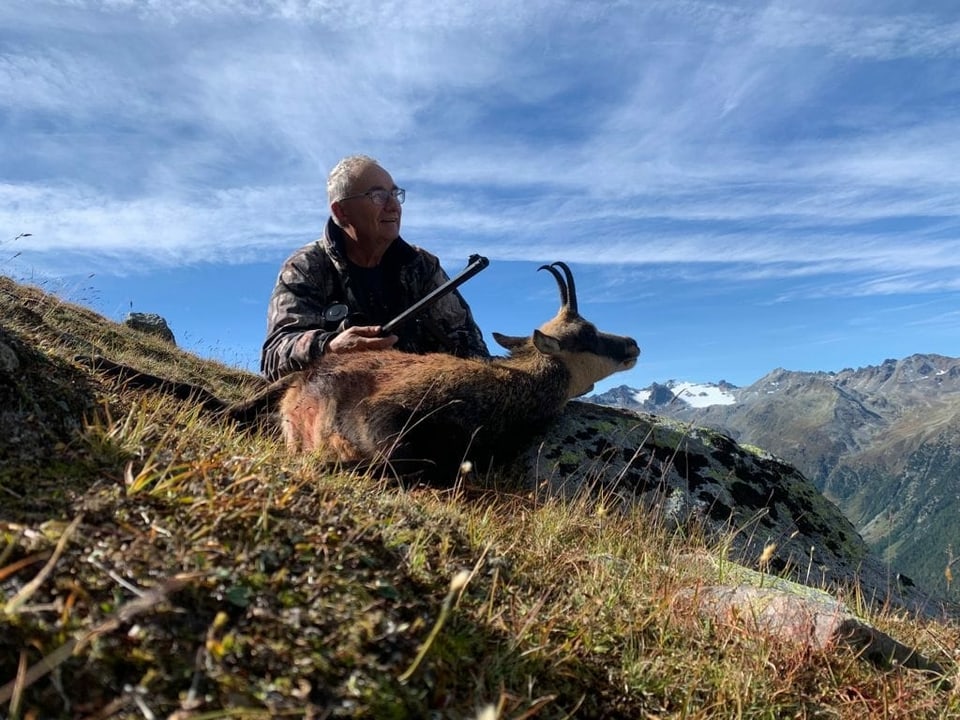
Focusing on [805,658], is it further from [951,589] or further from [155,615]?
[155,615]

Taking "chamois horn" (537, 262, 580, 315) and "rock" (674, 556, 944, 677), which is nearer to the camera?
"rock" (674, 556, 944, 677)

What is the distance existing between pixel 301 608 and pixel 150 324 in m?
20.0

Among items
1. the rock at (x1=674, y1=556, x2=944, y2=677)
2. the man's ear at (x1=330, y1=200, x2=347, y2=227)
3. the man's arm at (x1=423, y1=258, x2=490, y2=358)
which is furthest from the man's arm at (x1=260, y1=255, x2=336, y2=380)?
the rock at (x1=674, y1=556, x2=944, y2=677)

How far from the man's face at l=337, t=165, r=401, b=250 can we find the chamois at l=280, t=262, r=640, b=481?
2.12m

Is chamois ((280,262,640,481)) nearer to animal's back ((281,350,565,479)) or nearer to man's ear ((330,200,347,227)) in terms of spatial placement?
animal's back ((281,350,565,479))

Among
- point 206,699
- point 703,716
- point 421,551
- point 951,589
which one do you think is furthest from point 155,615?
point 951,589

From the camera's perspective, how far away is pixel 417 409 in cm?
641

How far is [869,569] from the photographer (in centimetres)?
780

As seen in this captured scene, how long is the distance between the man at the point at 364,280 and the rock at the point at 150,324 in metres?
12.6

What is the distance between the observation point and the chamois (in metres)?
6.35

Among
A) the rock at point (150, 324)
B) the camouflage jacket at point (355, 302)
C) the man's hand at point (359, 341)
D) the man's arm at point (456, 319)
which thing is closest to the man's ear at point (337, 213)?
the camouflage jacket at point (355, 302)

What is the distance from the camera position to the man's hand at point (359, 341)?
712 cm

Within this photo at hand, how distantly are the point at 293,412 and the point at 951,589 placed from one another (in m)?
5.44

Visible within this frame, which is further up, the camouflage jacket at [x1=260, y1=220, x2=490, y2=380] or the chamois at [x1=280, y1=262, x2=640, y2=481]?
the camouflage jacket at [x1=260, y1=220, x2=490, y2=380]
